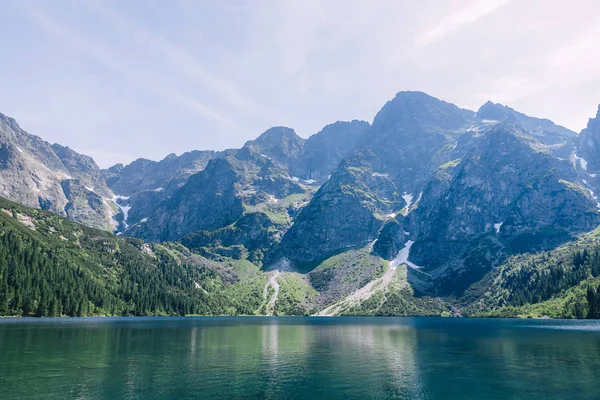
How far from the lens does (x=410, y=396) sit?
56312 mm

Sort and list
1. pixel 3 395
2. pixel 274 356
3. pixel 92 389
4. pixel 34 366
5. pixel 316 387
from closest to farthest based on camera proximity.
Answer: pixel 3 395 < pixel 92 389 < pixel 316 387 < pixel 34 366 < pixel 274 356

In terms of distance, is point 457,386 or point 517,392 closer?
point 517,392

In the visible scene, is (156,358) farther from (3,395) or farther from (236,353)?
(3,395)

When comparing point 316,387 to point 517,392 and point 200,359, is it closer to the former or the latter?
point 517,392

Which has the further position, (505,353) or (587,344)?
(587,344)

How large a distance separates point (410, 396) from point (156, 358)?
54.2 meters

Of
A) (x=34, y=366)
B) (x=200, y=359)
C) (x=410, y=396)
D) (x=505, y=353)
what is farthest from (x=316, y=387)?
(x=505, y=353)

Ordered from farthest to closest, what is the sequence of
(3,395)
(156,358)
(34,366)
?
(156,358), (34,366), (3,395)

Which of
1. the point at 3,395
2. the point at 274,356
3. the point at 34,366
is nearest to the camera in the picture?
the point at 3,395

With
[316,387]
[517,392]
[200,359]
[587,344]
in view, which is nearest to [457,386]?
[517,392]

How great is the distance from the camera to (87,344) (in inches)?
4028

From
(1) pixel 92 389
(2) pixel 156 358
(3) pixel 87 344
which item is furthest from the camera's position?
(3) pixel 87 344

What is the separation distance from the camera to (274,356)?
9288 centimetres

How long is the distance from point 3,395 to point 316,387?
4108cm
